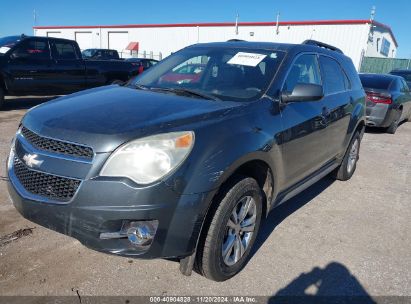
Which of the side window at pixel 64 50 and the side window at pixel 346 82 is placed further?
the side window at pixel 64 50

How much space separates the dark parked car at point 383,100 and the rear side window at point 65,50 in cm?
771

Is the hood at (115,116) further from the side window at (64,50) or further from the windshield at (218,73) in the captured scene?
the side window at (64,50)

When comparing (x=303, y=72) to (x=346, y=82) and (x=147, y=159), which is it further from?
(x=147, y=159)

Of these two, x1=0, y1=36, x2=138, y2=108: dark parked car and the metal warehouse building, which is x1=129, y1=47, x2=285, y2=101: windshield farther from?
the metal warehouse building

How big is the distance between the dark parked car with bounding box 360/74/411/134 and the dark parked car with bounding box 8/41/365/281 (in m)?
6.30

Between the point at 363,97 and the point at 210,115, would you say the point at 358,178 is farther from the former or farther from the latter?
the point at 210,115

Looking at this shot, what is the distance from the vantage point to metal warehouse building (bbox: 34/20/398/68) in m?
30.0

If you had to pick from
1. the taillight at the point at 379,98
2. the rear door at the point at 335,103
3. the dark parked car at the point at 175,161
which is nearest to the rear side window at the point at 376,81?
the taillight at the point at 379,98

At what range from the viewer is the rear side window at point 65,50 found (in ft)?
32.9

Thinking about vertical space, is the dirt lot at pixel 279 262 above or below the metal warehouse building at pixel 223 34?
below

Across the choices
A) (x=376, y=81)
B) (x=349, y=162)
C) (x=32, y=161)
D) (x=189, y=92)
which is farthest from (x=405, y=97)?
(x=32, y=161)

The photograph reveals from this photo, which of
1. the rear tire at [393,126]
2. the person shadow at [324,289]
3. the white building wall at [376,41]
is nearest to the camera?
the person shadow at [324,289]

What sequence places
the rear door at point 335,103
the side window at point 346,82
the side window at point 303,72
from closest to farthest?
1. the side window at point 303,72
2. the rear door at point 335,103
3. the side window at point 346,82

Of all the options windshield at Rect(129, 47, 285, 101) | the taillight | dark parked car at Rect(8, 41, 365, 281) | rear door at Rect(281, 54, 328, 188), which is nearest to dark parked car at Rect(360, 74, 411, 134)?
the taillight
